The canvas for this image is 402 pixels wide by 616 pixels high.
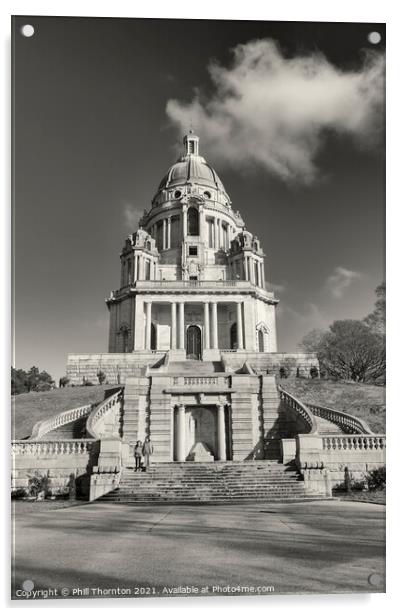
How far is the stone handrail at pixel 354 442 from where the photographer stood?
20312 millimetres

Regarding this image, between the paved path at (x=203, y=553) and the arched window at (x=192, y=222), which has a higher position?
the arched window at (x=192, y=222)

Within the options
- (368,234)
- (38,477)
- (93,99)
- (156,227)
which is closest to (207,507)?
(38,477)

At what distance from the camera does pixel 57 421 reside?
26.4m

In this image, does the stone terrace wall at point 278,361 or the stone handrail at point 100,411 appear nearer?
the stone handrail at point 100,411

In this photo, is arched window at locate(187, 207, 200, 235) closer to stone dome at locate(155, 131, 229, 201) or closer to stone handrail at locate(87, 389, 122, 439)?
stone dome at locate(155, 131, 229, 201)

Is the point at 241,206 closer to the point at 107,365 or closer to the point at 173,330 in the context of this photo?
the point at 107,365

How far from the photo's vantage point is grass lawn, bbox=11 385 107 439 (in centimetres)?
2603

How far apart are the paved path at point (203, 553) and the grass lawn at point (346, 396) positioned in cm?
→ 1466

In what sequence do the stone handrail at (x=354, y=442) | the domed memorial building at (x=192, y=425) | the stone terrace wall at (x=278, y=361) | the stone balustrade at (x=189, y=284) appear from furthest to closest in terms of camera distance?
the stone balustrade at (x=189, y=284) → the stone terrace wall at (x=278, y=361) → the stone handrail at (x=354, y=442) → the domed memorial building at (x=192, y=425)

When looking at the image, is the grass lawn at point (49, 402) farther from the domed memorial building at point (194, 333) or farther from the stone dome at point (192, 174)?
the stone dome at point (192, 174)

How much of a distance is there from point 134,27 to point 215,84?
2.85 m

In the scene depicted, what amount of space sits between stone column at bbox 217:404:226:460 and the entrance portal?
60 cm

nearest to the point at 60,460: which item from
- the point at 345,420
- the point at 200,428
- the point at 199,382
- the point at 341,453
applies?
the point at 200,428

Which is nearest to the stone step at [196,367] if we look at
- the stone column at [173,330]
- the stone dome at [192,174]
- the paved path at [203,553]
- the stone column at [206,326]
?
the stone column at [173,330]
